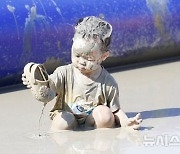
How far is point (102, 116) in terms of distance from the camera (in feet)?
10.3

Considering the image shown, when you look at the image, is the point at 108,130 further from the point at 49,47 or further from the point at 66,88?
the point at 49,47

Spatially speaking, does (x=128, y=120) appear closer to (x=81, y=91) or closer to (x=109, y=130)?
(x=109, y=130)

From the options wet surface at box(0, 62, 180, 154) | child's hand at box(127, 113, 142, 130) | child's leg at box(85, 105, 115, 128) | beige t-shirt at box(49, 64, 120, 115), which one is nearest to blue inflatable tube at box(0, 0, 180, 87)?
wet surface at box(0, 62, 180, 154)

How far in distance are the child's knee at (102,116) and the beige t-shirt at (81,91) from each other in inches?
2.0

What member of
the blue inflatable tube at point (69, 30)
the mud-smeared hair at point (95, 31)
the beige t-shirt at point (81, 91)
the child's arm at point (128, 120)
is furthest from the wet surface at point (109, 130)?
the mud-smeared hair at point (95, 31)

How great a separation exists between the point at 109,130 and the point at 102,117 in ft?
0.27

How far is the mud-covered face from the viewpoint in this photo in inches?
122

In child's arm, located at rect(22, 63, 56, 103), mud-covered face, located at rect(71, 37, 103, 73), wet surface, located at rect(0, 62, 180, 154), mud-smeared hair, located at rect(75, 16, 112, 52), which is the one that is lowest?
wet surface, located at rect(0, 62, 180, 154)

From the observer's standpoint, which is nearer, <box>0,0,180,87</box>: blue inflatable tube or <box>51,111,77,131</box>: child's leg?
<box>51,111,77,131</box>: child's leg

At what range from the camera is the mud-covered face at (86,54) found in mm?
3111

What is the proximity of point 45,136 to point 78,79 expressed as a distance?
36 cm

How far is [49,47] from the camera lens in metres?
4.57

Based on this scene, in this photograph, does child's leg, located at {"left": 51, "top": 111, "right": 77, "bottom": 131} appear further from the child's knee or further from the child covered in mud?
the child's knee

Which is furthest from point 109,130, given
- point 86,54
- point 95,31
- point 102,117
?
point 95,31
